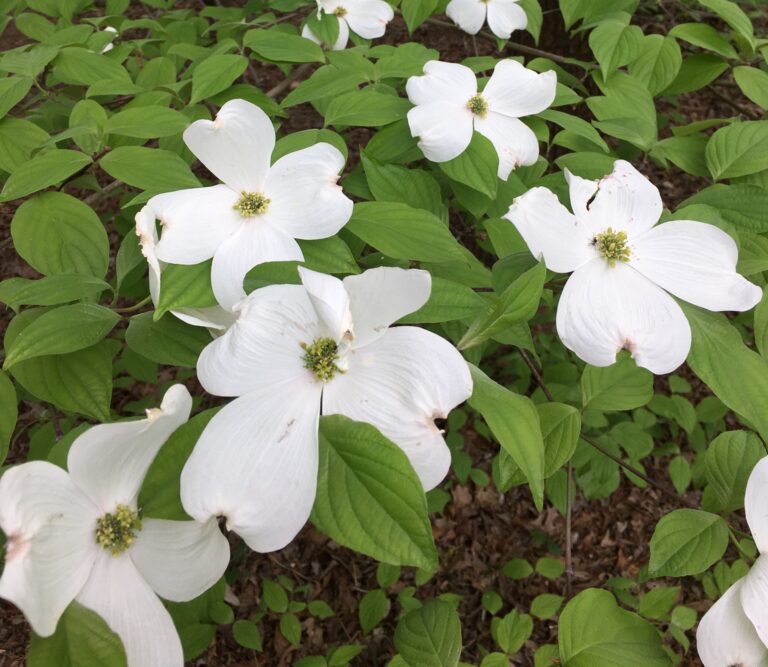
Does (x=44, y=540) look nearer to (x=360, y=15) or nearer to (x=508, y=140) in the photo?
(x=508, y=140)

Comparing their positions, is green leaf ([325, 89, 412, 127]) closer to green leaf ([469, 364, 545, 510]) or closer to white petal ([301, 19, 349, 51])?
white petal ([301, 19, 349, 51])

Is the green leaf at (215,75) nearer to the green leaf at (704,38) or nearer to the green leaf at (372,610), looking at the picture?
the green leaf at (704,38)

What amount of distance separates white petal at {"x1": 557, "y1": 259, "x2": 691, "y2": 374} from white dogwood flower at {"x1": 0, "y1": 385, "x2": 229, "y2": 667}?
45 centimetres

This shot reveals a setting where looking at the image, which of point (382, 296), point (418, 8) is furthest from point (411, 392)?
point (418, 8)

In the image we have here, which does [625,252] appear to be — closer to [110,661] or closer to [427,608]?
[427,608]

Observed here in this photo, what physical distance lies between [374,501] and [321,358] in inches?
5.9

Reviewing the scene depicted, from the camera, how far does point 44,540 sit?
20.3 inches

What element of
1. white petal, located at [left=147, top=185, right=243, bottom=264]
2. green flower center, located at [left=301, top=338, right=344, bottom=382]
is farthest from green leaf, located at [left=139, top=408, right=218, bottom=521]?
white petal, located at [left=147, top=185, right=243, bottom=264]

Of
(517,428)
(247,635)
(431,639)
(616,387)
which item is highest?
(517,428)

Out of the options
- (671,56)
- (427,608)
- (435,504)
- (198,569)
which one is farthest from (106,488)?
(671,56)

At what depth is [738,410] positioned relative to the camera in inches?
27.7

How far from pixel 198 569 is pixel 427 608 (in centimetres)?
37

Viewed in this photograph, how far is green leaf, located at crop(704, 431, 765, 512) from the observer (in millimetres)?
777

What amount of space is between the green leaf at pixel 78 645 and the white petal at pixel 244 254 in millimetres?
326
